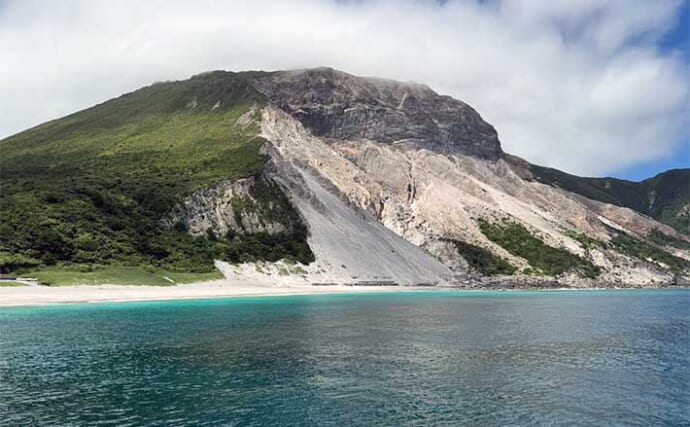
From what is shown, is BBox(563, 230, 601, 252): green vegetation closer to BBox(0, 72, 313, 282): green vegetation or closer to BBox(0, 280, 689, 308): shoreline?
BBox(0, 280, 689, 308): shoreline

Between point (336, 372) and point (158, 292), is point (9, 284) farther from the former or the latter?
point (336, 372)

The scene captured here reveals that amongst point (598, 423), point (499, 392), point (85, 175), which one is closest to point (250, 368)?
point (499, 392)

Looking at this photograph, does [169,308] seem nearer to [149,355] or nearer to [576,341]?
[149,355]

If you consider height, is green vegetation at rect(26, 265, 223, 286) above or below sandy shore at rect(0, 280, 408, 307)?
above

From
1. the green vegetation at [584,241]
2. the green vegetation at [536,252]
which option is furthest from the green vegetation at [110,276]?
the green vegetation at [584,241]

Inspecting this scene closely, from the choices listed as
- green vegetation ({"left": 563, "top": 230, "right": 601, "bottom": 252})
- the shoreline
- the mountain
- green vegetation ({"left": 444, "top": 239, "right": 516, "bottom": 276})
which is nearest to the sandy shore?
the shoreline

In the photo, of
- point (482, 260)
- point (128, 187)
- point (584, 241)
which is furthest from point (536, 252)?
point (128, 187)
